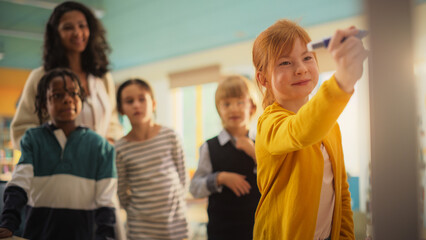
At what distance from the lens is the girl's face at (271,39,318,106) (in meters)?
0.57

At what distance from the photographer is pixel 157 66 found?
783cm

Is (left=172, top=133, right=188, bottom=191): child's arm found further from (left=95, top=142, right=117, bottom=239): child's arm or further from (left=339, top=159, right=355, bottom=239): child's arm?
(left=339, top=159, right=355, bottom=239): child's arm

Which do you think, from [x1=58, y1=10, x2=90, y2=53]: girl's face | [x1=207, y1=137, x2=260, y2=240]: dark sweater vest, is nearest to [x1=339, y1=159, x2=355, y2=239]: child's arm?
[x1=207, y1=137, x2=260, y2=240]: dark sweater vest

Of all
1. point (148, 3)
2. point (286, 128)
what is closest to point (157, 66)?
point (148, 3)

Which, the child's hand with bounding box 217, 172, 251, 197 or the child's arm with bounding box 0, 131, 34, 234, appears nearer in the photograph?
the child's arm with bounding box 0, 131, 34, 234

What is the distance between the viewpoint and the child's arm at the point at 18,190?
870mm

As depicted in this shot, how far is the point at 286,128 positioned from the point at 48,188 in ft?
2.46

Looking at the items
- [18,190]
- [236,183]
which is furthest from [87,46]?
[236,183]

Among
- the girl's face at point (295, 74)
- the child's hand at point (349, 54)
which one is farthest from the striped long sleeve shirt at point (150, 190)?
the child's hand at point (349, 54)

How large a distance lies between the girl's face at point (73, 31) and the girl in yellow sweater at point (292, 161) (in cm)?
89

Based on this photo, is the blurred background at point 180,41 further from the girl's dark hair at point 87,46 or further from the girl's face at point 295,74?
the girl's face at point 295,74

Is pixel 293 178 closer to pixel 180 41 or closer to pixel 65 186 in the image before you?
pixel 65 186

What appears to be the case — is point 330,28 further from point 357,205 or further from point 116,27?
point 357,205

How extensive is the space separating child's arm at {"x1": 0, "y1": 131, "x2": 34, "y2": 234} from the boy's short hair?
1.97 feet
